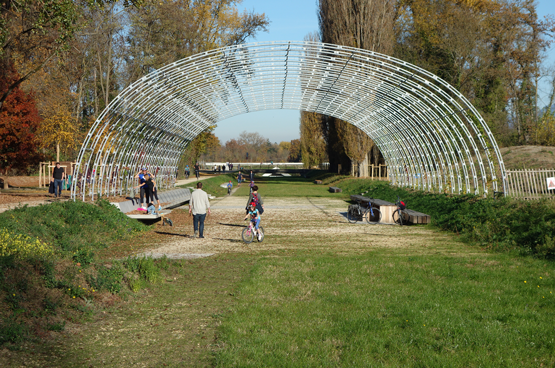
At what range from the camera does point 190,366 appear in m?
4.95

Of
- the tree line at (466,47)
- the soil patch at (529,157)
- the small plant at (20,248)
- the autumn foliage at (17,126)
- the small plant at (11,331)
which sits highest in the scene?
the tree line at (466,47)

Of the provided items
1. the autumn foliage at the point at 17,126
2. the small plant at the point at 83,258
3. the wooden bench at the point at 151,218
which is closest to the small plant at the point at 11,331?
the small plant at the point at 83,258

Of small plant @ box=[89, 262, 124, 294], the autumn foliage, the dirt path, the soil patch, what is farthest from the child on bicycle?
the soil patch

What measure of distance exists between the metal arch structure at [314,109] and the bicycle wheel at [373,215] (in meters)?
3.87

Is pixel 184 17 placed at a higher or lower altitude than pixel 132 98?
higher

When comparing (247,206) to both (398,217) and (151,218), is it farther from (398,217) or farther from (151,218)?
(398,217)

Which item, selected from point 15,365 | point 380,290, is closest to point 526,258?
point 380,290

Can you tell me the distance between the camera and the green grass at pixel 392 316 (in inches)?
203

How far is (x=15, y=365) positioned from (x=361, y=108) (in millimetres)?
26444

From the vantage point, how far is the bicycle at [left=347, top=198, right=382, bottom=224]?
17.8 m

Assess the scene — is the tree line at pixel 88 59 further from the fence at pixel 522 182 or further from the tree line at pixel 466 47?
the fence at pixel 522 182

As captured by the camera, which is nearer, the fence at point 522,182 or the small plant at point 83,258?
the small plant at point 83,258

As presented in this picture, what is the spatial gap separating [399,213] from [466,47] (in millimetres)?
27549

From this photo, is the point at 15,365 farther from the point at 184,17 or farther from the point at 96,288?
the point at 184,17
